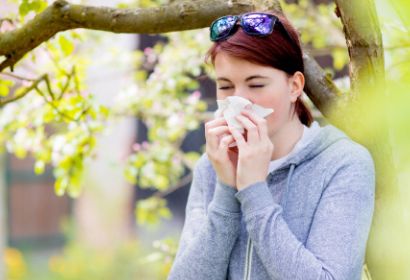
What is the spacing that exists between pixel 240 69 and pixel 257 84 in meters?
0.06

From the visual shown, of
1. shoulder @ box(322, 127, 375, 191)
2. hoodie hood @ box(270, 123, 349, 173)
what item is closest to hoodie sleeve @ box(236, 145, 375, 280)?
shoulder @ box(322, 127, 375, 191)

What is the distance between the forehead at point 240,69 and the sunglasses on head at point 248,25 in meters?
0.06

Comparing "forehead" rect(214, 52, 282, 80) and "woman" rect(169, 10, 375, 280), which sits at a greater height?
"forehead" rect(214, 52, 282, 80)

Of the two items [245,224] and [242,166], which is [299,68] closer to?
[242,166]

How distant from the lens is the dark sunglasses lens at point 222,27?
1.83 m

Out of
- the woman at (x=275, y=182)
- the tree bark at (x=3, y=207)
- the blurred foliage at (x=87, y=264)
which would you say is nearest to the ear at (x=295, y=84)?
the woman at (x=275, y=182)

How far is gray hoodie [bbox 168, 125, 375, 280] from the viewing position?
66.1 inches

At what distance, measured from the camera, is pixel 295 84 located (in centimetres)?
187

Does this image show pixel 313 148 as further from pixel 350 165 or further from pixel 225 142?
pixel 225 142

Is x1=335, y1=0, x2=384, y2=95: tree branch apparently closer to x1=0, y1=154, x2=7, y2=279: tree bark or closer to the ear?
the ear

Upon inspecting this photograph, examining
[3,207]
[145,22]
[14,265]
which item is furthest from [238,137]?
[3,207]

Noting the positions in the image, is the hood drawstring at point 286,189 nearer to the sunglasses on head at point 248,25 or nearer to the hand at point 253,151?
the hand at point 253,151

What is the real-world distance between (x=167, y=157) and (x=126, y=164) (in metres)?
0.24

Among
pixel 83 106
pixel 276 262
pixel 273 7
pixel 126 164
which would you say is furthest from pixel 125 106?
pixel 276 262
